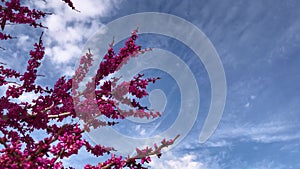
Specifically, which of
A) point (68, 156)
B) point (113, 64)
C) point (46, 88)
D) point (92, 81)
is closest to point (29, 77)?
point (46, 88)

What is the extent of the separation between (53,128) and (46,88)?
1.08 m

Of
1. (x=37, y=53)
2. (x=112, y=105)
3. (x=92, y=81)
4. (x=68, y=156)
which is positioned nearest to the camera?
(x=68, y=156)

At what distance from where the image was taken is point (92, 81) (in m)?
7.73

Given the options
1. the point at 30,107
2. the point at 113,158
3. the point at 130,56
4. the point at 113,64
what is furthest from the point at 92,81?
the point at 113,158

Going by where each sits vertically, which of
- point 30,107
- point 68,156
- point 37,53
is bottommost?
point 68,156

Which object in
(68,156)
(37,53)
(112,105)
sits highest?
(37,53)

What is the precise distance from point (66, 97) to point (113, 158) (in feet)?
8.00

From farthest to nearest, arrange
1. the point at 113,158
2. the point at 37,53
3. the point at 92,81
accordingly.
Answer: the point at 37,53 → the point at 92,81 → the point at 113,158

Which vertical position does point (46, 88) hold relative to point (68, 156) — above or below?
above

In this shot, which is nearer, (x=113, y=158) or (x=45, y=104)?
(x=113, y=158)

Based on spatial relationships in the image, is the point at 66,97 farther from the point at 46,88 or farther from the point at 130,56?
the point at 130,56

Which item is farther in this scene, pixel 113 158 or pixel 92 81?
pixel 92 81

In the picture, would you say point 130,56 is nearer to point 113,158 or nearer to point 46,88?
point 46,88

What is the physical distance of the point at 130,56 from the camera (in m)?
7.91
